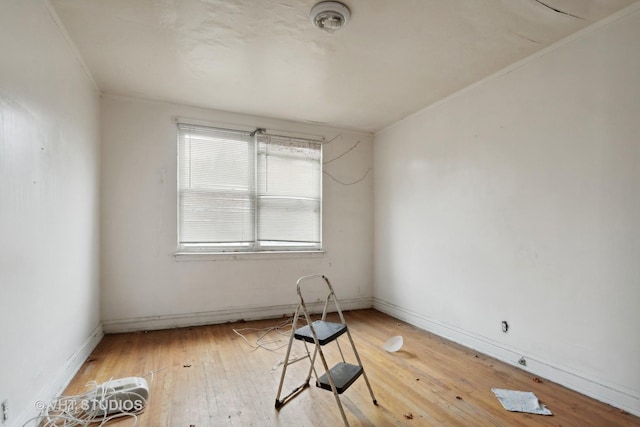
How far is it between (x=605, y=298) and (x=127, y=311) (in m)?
4.33

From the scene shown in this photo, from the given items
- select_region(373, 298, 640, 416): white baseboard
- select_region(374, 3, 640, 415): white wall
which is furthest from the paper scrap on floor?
select_region(373, 298, 640, 416): white baseboard

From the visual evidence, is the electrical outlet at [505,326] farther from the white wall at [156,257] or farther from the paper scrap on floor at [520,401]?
the white wall at [156,257]

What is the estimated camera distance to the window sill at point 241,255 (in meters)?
3.74

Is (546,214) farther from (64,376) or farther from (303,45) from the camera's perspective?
(64,376)

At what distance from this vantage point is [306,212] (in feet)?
14.6

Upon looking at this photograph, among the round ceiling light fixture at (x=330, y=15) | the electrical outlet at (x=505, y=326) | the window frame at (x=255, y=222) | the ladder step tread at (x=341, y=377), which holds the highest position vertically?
the round ceiling light fixture at (x=330, y=15)

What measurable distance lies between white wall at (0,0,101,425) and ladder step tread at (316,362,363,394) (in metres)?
1.62

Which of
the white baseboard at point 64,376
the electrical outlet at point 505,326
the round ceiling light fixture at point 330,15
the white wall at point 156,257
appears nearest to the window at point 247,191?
the white wall at point 156,257

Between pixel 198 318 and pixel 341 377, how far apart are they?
2.38 metres

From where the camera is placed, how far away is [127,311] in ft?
11.5

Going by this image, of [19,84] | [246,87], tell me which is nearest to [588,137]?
[246,87]

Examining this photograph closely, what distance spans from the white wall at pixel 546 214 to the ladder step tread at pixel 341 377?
1272 millimetres

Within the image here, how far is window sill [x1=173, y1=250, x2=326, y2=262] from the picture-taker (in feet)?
12.3

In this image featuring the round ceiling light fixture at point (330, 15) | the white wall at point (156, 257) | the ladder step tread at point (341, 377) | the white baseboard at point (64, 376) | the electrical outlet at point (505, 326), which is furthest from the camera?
the white wall at point (156, 257)
